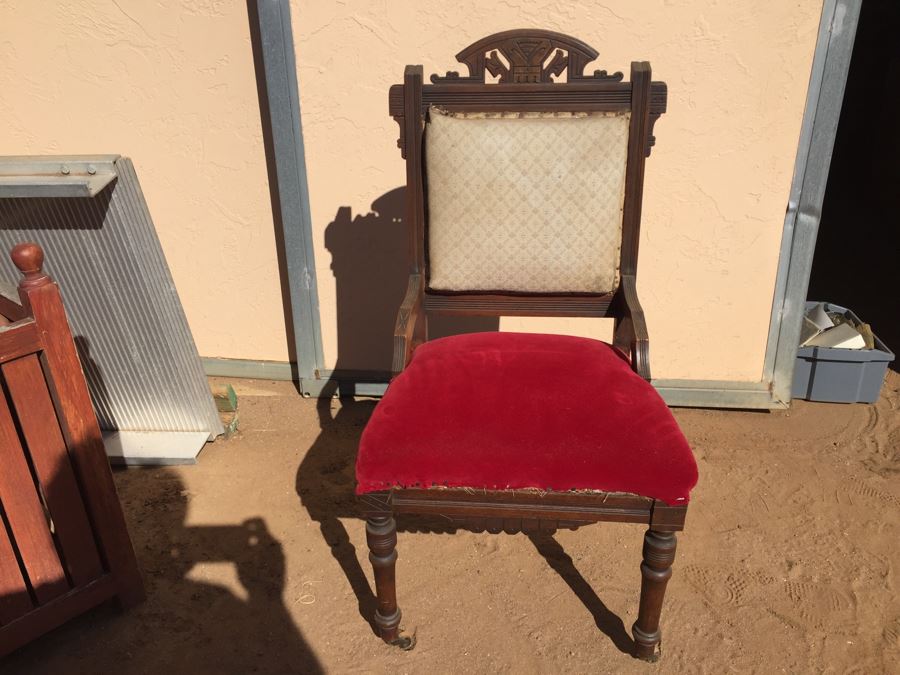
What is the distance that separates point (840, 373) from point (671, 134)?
4.53 feet

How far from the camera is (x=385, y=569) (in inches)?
78.5

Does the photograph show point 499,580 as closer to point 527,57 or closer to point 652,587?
point 652,587

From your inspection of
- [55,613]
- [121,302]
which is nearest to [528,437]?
[55,613]

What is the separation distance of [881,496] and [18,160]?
3.35 m

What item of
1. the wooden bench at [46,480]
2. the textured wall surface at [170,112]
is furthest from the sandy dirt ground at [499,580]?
the textured wall surface at [170,112]

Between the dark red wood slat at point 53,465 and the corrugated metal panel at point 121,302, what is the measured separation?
0.86 meters

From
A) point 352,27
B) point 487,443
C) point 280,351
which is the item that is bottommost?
point 280,351

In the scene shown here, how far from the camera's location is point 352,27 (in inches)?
110

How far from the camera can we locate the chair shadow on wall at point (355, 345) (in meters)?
2.66

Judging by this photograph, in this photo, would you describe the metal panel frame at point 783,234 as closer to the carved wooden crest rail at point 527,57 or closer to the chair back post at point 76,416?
the carved wooden crest rail at point 527,57

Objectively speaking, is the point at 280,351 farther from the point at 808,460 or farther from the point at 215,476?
the point at 808,460

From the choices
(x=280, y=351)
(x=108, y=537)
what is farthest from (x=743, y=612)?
(x=280, y=351)

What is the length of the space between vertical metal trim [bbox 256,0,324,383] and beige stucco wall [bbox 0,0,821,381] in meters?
0.05

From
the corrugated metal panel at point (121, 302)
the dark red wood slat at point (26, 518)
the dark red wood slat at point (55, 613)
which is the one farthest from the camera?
the corrugated metal panel at point (121, 302)
